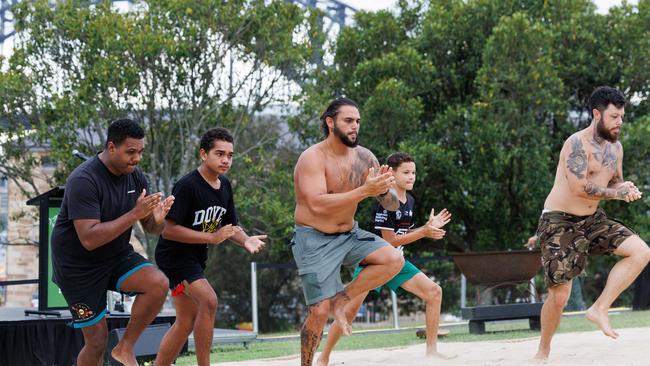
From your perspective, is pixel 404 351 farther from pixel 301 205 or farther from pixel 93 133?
pixel 93 133

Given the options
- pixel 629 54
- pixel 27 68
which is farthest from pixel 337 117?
pixel 629 54

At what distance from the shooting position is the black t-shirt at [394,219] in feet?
25.7

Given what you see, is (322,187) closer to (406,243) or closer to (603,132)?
(406,243)

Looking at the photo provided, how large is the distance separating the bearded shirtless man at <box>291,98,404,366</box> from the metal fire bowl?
5231 mm

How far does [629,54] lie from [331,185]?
15897 millimetres

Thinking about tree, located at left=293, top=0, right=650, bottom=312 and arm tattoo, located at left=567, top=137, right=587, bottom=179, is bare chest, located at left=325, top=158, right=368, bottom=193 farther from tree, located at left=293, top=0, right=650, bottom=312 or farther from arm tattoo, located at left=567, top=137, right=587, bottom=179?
tree, located at left=293, top=0, right=650, bottom=312

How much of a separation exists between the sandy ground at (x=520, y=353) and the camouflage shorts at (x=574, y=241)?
71 centimetres

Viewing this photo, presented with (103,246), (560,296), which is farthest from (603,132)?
(103,246)

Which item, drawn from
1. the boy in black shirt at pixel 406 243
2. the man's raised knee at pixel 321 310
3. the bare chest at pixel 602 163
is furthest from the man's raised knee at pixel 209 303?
the bare chest at pixel 602 163

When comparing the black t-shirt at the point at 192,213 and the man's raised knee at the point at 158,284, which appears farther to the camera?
the black t-shirt at the point at 192,213

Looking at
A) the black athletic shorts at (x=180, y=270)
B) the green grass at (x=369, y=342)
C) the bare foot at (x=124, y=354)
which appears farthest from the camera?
the green grass at (x=369, y=342)

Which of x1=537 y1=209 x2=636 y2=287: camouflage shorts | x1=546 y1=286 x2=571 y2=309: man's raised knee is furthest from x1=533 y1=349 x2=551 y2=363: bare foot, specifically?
x1=537 y1=209 x2=636 y2=287: camouflage shorts

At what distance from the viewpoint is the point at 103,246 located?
612 cm

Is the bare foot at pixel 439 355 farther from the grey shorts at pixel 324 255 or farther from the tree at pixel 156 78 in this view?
the tree at pixel 156 78
